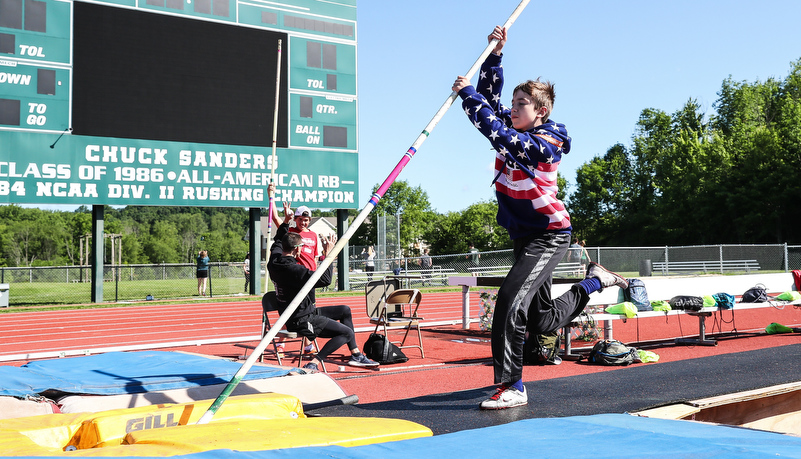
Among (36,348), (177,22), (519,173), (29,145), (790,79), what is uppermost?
(790,79)

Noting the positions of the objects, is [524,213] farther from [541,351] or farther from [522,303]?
[541,351]

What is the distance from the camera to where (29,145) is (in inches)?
630

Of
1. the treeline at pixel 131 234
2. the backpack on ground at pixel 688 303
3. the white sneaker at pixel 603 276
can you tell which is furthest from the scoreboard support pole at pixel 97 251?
the treeline at pixel 131 234

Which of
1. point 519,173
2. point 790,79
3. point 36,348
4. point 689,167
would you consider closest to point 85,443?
point 519,173

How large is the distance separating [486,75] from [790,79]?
2219 inches

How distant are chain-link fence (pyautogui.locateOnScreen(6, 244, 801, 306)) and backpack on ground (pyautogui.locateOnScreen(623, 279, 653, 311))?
1457 cm

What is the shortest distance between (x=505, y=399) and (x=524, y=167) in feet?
4.22

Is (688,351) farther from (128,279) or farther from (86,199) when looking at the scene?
(128,279)

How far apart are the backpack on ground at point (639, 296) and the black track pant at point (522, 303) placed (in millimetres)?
4746

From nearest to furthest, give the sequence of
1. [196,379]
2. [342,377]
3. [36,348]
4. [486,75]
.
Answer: [486,75] → [196,379] → [342,377] → [36,348]

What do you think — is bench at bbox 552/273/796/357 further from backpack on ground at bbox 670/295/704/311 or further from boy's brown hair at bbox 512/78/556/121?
boy's brown hair at bbox 512/78/556/121

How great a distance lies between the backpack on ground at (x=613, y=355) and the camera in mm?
6598

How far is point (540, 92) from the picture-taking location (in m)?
3.71

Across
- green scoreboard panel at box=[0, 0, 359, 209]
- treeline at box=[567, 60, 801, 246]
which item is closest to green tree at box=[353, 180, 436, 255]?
treeline at box=[567, 60, 801, 246]
